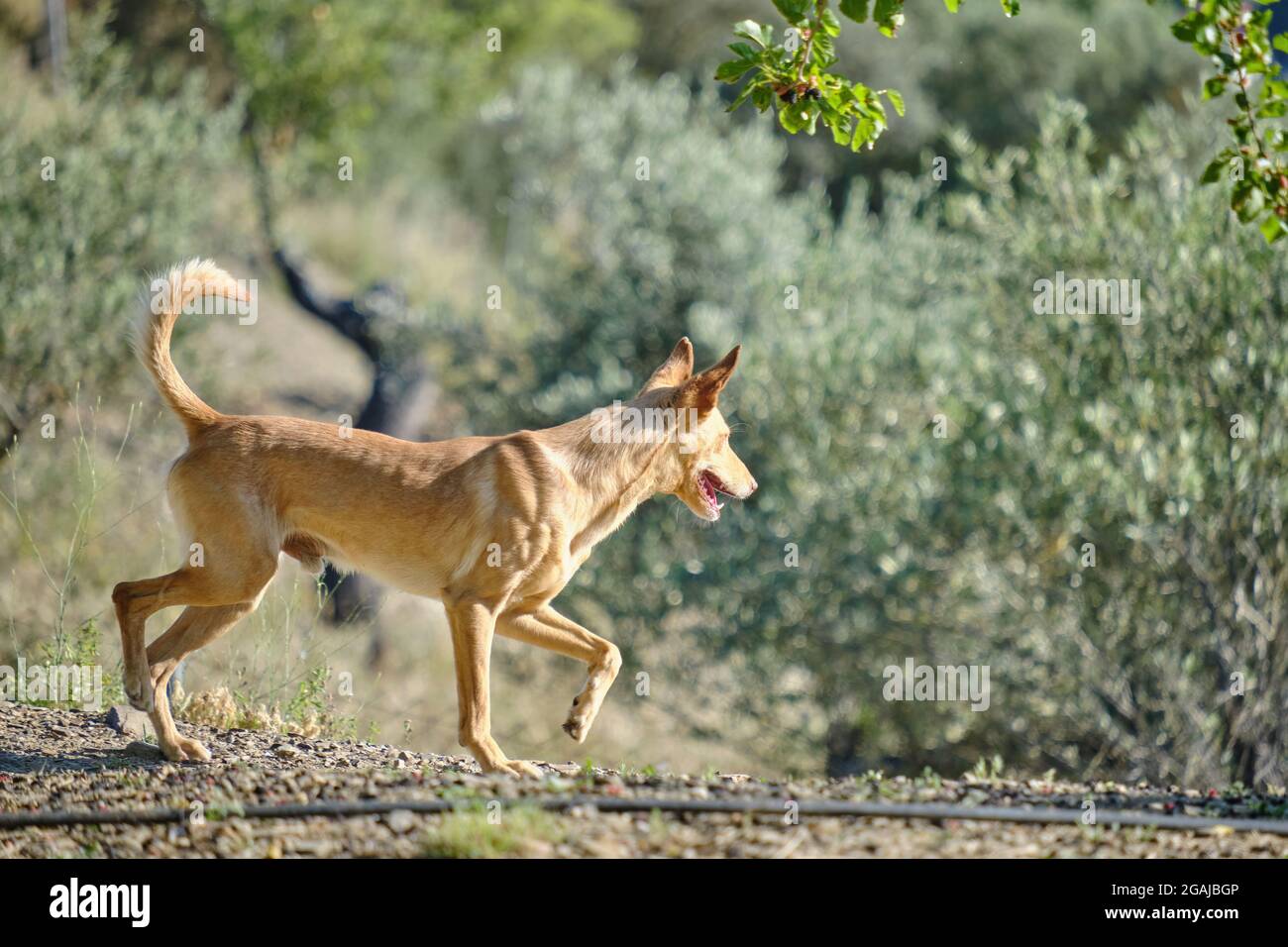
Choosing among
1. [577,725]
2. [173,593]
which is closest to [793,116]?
[577,725]

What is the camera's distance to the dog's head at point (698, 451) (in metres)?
6.38

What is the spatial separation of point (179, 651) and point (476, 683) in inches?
57.2

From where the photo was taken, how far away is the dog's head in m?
6.38

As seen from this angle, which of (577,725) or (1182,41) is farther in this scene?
(577,725)

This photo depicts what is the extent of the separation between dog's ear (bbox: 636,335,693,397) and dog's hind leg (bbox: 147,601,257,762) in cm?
220

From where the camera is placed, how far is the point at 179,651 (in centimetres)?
614

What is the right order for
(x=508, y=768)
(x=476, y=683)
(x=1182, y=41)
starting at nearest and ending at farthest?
(x=1182, y=41) < (x=508, y=768) < (x=476, y=683)

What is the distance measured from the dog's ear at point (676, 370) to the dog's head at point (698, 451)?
64 mm

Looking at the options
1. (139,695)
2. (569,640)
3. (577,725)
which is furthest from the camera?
(569,640)

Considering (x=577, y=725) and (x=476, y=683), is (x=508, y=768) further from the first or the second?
(x=577, y=725)

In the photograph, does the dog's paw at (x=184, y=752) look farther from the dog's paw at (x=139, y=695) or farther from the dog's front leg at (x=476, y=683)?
the dog's front leg at (x=476, y=683)

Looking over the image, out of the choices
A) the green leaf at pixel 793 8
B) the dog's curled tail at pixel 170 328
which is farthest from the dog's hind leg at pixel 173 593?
the green leaf at pixel 793 8

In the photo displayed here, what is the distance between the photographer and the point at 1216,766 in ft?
31.8
